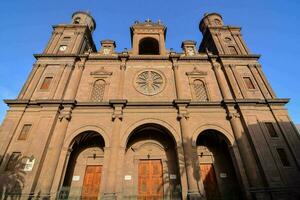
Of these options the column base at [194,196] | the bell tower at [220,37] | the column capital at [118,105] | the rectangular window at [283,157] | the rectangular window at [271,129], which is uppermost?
the bell tower at [220,37]

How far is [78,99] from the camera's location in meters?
17.7

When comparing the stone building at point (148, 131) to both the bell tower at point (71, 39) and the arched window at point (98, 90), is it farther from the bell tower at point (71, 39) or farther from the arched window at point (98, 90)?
the bell tower at point (71, 39)

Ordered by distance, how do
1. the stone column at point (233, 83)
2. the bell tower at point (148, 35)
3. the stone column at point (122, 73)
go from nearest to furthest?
1. the stone column at point (233, 83)
2. the stone column at point (122, 73)
3. the bell tower at point (148, 35)

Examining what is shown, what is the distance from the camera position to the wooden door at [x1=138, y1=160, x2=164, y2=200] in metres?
14.9

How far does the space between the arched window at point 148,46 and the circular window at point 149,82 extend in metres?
6.64

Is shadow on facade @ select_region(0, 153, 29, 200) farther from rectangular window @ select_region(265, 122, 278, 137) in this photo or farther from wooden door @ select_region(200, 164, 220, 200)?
rectangular window @ select_region(265, 122, 278, 137)

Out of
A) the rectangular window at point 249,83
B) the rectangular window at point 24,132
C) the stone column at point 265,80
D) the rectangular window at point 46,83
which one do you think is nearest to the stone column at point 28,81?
the rectangular window at point 46,83

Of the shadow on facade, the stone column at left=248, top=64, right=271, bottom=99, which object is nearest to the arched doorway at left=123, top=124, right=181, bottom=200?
the shadow on facade

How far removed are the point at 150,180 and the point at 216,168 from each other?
5.50 meters

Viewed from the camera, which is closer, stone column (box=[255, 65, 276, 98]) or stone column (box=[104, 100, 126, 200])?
stone column (box=[104, 100, 126, 200])

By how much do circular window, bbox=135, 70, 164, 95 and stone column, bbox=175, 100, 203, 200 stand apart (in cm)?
320

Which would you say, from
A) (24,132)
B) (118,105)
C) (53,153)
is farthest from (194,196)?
(24,132)

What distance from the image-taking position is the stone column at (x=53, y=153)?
12.8m

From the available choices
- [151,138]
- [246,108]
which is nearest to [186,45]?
[246,108]
